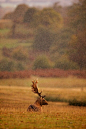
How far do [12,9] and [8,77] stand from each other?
51.6 ft

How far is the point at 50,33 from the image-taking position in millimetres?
44688

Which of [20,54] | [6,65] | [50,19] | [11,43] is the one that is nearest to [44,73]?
[20,54]

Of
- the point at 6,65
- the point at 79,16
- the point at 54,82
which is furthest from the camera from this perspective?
the point at 79,16

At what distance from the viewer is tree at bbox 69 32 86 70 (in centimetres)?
4084

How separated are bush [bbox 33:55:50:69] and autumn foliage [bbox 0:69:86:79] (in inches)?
26.7

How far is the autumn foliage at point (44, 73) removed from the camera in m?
39.8

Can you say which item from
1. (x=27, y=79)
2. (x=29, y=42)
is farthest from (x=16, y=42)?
(x=27, y=79)

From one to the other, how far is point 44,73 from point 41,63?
2.69 metres

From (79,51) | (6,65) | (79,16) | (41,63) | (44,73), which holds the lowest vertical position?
(44,73)

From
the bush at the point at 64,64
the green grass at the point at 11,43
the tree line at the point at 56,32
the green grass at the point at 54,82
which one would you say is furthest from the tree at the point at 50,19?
the green grass at the point at 54,82

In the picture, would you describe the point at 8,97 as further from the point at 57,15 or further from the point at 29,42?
the point at 57,15

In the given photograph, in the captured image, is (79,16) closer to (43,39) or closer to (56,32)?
(56,32)

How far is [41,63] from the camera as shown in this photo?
43.1m

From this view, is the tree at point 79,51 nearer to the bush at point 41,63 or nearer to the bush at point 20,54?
the bush at point 41,63
